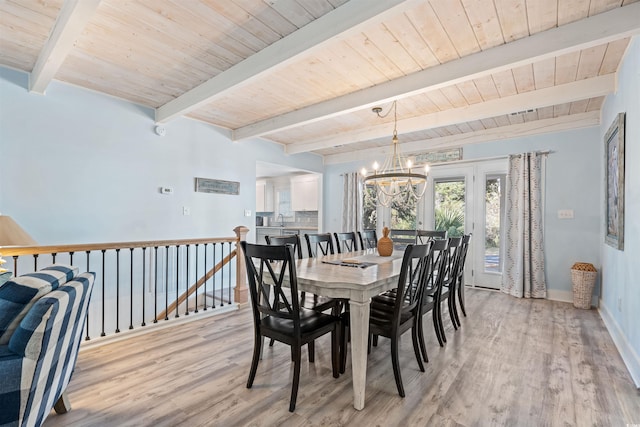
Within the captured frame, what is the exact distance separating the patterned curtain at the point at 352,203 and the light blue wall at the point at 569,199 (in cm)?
282

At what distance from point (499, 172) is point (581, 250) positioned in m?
1.54

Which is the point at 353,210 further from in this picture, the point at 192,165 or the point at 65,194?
the point at 65,194

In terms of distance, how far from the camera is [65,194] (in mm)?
3459

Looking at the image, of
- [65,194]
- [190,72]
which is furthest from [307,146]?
[65,194]

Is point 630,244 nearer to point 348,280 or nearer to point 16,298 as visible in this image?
point 348,280

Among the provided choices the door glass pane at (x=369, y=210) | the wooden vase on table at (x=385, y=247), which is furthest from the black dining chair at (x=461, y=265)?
the door glass pane at (x=369, y=210)

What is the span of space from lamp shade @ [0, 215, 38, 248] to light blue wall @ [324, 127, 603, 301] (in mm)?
5696

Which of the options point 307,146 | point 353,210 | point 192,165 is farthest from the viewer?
point 353,210

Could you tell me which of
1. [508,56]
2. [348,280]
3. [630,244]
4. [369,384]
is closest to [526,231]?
[630,244]

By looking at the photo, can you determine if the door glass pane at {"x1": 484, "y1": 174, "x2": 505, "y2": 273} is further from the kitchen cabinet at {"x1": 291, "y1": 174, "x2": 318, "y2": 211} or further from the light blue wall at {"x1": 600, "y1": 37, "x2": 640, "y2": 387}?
the kitchen cabinet at {"x1": 291, "y1": 174, "x2": 318, "y2": 211}

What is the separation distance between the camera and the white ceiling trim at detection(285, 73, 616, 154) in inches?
123

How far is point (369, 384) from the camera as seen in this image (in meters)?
2.18

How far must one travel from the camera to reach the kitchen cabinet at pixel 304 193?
23.0ft

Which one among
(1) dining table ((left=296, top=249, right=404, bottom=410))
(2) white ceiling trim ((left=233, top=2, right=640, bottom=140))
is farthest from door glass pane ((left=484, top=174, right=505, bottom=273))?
(1) dining table ((left=296, top=249, right=404, bottom=410))
